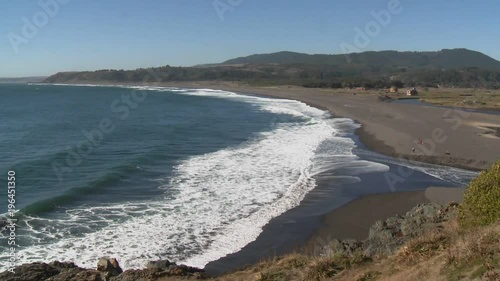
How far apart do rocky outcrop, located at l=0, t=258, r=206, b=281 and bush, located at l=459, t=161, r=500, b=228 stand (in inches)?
240

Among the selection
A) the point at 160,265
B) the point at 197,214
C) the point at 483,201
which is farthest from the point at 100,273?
the point at 483,201

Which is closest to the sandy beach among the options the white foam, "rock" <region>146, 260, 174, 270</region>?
the white foam

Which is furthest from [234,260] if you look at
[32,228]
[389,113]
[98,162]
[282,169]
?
[389,113]

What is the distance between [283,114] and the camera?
60.0 m

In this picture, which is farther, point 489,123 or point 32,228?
point 489,123

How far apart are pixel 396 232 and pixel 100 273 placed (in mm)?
7959

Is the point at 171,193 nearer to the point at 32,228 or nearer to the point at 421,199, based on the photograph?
the point at 32,228

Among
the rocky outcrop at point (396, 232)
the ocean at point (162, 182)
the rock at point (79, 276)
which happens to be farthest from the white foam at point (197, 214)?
the rocky outcrop at point (396, 232)

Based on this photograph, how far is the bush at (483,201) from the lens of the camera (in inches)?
366

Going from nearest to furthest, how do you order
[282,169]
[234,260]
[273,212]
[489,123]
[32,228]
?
[234,260]
[32,228]
[273,212]
[282,169]
[489,123]

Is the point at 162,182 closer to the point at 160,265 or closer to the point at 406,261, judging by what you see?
the point at 160,265

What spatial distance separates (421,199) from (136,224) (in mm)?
12380

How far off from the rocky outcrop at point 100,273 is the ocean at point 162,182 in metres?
2.47

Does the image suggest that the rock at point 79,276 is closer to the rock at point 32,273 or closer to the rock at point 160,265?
the rock at point 32,273
